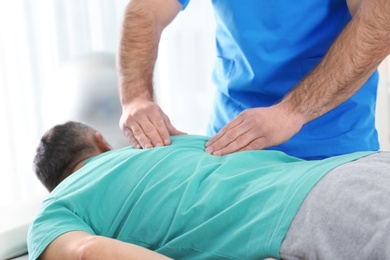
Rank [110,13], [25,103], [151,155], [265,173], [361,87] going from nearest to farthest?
[265,173]
[151,155]
[361,87]
[25,103]
[110,13]

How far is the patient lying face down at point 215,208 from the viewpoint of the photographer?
1.27 m

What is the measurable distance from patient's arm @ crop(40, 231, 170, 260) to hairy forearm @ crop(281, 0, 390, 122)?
2.24 feet

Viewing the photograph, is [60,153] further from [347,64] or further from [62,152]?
[347,64]

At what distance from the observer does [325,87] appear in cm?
185

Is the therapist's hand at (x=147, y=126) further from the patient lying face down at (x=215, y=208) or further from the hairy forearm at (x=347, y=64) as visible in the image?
the hairy forearm at (x=347, y=64)

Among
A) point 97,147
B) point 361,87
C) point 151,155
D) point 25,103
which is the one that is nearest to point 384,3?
point 361,87

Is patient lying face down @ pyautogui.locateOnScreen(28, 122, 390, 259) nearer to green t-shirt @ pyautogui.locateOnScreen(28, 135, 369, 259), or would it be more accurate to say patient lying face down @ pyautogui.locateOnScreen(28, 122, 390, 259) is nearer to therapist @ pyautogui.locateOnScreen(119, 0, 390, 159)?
green t-shirt @ pyautogui.locateOnScreen(28, 135, 369, 259)

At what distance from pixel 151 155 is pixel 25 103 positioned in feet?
6.28

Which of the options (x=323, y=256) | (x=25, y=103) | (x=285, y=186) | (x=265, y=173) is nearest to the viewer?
(x=323, y=256)

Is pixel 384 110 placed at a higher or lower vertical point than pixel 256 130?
lower

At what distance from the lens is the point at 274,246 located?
4.30ft

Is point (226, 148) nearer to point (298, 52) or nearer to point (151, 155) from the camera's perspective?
point (151, 155)

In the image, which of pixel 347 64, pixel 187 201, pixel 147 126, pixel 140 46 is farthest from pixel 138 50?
pixel 187 201

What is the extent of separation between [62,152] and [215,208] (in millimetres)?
754
